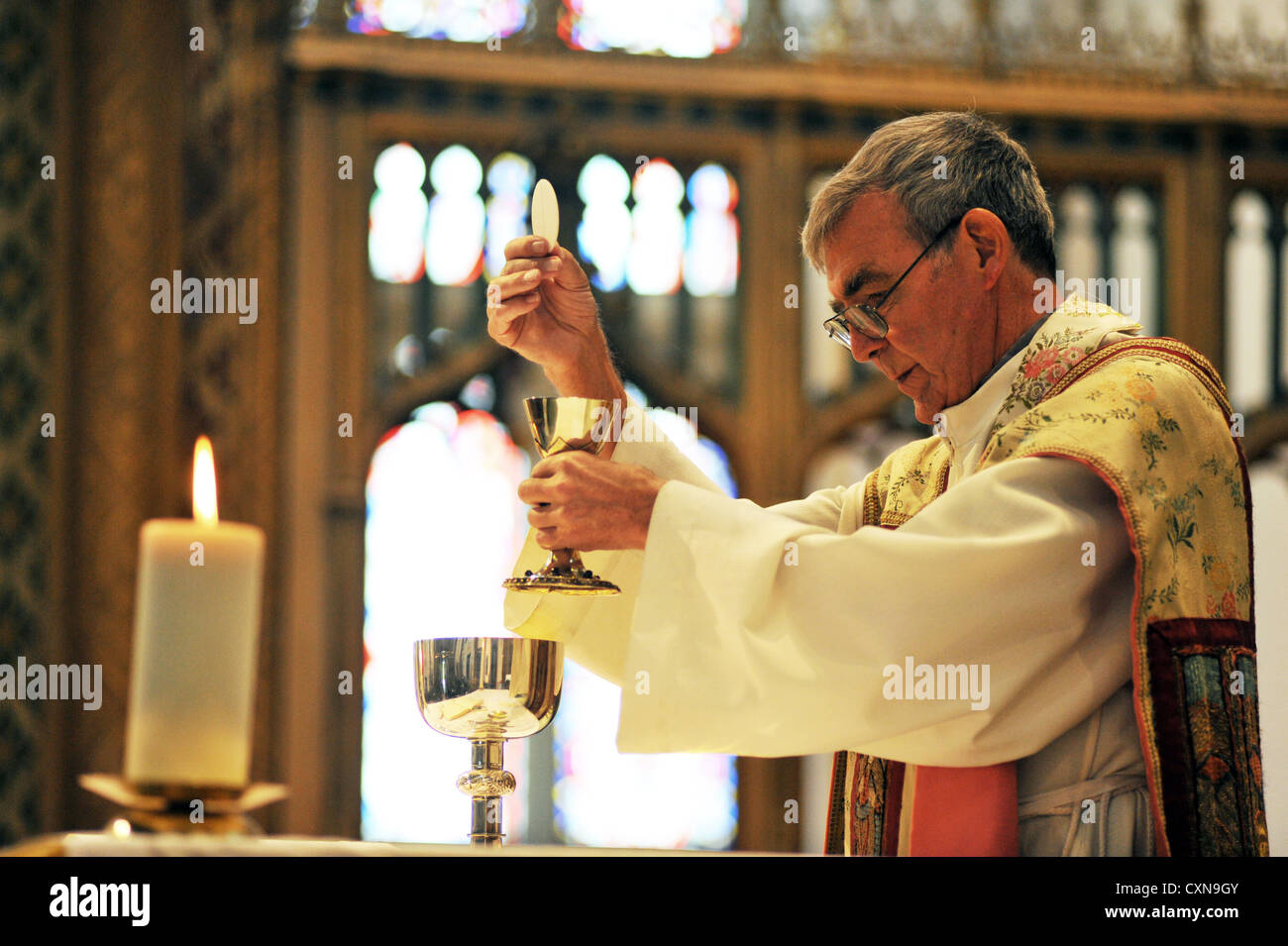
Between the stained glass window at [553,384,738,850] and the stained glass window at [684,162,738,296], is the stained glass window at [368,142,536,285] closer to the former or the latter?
the stained glass window at [684,162,738,296]

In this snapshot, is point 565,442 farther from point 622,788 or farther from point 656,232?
point 656,232

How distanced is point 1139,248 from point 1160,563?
5299 mm

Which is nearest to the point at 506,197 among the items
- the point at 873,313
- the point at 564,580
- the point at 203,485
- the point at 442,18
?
the point at 442,18

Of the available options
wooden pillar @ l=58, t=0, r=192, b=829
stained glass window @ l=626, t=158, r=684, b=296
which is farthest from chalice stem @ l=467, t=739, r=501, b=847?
stained glass window @ l=626, t=158, r=684, b=296

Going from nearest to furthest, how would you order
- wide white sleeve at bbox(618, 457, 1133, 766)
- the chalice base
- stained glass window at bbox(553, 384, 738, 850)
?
wide white sleeve at bbox(618, 457, 1133, 766) < the chalice base < stained glass window at bbox(553, 384, 738, 850)

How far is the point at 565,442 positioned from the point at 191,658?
2.86ft

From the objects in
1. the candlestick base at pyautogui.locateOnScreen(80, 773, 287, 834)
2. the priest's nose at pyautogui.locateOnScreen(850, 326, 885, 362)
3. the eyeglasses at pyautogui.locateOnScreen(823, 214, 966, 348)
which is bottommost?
the candlestick base at pyautogui.locateOnScreen(80, 773, 287, 834)

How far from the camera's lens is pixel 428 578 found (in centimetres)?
612

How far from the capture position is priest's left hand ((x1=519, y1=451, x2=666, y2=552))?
1730mm

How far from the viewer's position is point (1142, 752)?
1740 millimetres

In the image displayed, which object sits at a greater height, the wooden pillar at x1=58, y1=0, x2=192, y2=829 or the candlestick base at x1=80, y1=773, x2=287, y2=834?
the wooden pillar at x1=58, y1=0, x2=192, y2=829

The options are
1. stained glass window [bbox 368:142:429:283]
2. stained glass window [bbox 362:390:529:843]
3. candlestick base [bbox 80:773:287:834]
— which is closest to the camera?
candlestick base [bbox 80:773:287:834]

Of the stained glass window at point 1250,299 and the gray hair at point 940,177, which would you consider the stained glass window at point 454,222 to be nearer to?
the stained glass window at point 1250,299

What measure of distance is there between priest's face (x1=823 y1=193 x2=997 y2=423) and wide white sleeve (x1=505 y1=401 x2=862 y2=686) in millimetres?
302
